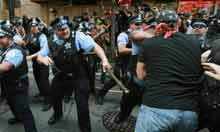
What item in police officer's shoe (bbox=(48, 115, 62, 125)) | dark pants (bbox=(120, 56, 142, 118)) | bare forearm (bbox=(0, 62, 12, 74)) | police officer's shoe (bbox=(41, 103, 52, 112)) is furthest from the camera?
police officer's shoe (bbox=(41, 103, 52, 112))

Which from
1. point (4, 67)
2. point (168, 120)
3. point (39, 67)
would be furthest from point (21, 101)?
point (168, 120)

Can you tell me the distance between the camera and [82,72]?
4.26 m

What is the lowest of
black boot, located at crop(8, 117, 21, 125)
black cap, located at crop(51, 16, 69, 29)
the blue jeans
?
black boot, located at crop(8, 117, 21, 125)

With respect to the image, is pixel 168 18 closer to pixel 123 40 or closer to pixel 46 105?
pixel 123 40

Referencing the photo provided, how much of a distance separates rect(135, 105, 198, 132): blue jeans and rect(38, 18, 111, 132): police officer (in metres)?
1.52

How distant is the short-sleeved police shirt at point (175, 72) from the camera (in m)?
2.54

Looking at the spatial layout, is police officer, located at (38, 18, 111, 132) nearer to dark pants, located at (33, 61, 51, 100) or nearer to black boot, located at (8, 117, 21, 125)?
black boot, located at (8, 117, 21, 125)

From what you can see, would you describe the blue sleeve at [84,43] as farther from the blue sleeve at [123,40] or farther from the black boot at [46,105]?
the black boot at [46,105]

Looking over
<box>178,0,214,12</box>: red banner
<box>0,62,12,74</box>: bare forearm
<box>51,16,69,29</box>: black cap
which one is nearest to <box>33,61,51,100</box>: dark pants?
<box>51,16,69,29</box>: black cap

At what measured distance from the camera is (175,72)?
2543 millimetres

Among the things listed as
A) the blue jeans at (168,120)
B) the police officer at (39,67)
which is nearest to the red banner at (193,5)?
the police officer at (39,67)

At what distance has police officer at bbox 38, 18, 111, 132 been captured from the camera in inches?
164

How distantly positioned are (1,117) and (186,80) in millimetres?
3865

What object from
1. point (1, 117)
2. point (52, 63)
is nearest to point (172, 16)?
point (52, 63)
